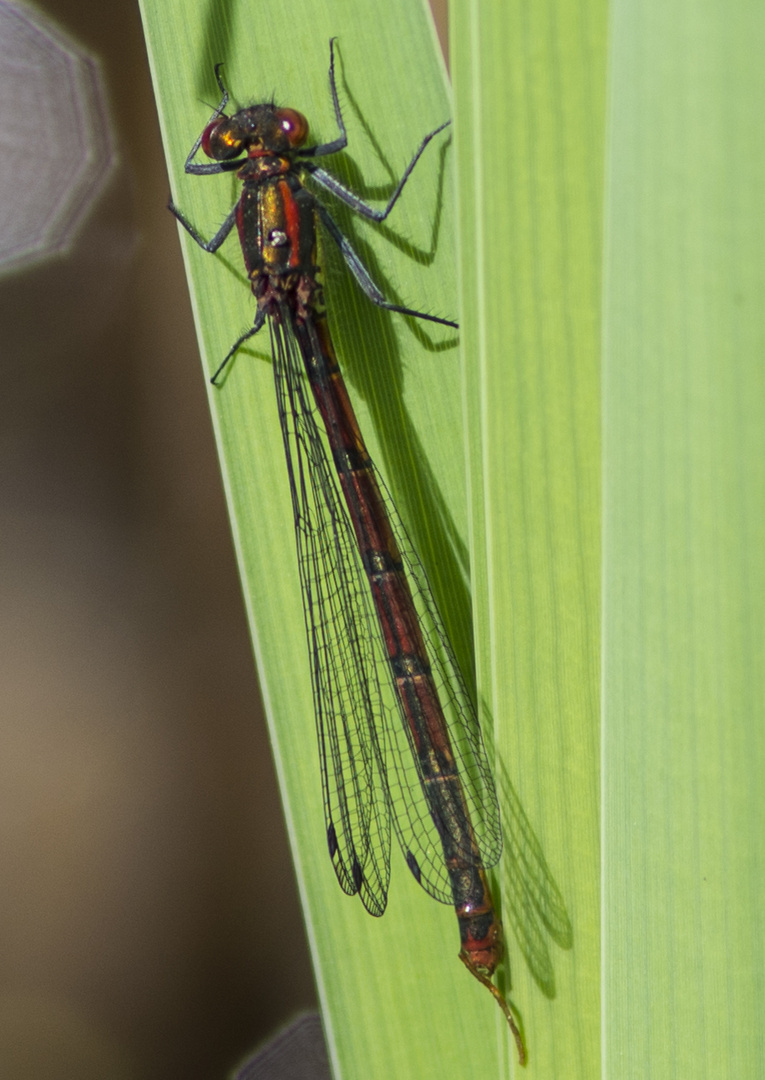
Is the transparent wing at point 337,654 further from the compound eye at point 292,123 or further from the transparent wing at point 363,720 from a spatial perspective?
the compound eye at point 292,123

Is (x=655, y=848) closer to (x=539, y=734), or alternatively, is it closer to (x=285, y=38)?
(x=539, y=734)

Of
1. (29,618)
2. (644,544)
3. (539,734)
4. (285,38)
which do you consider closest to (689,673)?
(644,544)

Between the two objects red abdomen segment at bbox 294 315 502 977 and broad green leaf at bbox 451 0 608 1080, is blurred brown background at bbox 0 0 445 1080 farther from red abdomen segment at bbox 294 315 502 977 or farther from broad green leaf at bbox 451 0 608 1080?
broad green leaf at bbox 451 0 608 1080

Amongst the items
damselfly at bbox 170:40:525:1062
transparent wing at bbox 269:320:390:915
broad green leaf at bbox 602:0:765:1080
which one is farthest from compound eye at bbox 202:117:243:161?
broad green leaf at bbox 602:0:765:1080

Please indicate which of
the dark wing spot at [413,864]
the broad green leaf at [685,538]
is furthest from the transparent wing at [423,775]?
A: the broad green leaf at [685,538]

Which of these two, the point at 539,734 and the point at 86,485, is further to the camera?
the point at 86,485

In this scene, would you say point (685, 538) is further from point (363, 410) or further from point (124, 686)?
point (124, 686)
